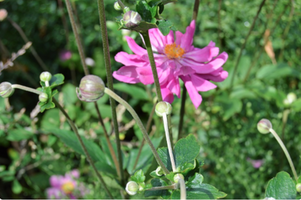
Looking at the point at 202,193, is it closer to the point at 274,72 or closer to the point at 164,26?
the point at 164,26

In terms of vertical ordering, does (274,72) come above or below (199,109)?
above

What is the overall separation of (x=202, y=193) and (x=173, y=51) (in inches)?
14.0

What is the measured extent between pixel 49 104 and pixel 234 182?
0.80m

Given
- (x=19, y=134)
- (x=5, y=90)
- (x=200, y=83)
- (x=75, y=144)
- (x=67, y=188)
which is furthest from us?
(x=67, y=188)

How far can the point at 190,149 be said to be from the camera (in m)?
0.54

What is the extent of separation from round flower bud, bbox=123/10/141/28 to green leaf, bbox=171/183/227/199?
0.86 ft

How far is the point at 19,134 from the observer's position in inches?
41.4

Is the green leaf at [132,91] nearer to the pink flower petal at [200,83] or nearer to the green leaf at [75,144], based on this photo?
the green leaf at [75,144]

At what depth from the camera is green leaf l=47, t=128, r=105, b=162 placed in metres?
0.80

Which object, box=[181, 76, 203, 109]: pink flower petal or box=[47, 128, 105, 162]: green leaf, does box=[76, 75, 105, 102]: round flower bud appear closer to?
box=[181, 76, 203, 109]: pink flower petal

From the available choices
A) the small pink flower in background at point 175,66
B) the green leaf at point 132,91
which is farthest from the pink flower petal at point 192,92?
the green leaf at point 132,91

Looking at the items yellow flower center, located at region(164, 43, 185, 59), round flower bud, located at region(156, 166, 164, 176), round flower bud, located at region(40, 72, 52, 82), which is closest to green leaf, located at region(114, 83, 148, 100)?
yellow flower center, located at region(164, 43, 185, 59)

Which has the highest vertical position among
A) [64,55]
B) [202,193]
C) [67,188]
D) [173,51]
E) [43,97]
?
[64,55]

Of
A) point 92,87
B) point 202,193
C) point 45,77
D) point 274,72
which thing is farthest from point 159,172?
point 274,72
